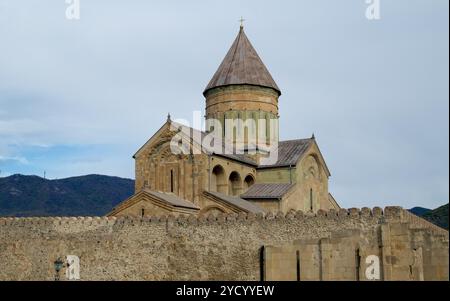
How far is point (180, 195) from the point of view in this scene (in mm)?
20031

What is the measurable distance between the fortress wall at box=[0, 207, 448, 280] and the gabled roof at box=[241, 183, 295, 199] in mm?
5074

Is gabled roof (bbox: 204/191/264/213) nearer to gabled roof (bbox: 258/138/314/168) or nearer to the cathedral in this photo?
the cathedral

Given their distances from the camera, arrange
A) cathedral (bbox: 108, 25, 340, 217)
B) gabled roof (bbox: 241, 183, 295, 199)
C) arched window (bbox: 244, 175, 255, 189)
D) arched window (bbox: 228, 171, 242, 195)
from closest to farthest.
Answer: cathedral (bbox: 108, 25, 340, 217), gabled roof (bbox: 241, 183, 295, 199), arched window (bbox: 228, 171, 242, 195), arched window (bbox: 244, 175, 255, 189)

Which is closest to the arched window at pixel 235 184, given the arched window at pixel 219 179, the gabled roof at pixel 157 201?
the arched window at pixel 219 179

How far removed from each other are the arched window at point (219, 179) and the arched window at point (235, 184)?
0.71 meters

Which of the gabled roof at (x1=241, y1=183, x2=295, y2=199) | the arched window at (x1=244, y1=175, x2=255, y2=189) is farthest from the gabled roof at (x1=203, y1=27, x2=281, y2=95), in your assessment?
the gabled roof at (x1=241, y1=183, x2=295, y2=199)

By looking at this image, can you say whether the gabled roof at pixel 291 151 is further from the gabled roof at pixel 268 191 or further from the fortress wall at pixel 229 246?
the fortress wall at pixel 229 246

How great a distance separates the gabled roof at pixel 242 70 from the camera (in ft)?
78.7

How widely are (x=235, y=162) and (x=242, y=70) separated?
14.6 ft

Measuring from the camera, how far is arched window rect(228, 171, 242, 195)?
21.6 m
